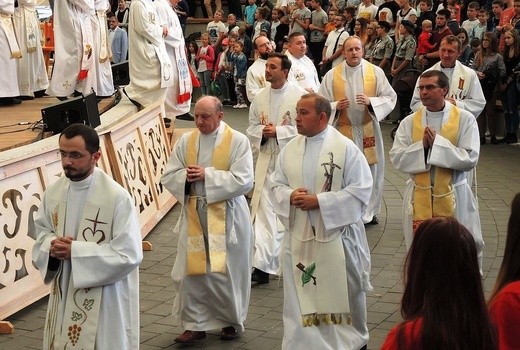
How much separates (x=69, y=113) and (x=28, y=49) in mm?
4042

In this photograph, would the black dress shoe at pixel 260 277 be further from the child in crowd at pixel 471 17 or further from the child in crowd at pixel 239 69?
the child in crowd at pixel 239 69

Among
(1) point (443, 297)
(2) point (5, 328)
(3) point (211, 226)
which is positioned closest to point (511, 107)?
(3) point (211, 226)

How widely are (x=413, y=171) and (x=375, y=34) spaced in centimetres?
1018

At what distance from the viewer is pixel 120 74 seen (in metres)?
14.2

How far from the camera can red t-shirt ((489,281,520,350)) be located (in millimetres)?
3631

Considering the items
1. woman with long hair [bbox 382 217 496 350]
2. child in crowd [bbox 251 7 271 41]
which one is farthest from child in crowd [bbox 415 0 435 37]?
woman with long hair [bbox 382 217 496 350]

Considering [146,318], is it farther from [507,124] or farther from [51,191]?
[507,124]

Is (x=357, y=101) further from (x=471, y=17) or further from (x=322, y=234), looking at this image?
(x=471, y=17)

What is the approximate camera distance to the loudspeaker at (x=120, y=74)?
14080mm

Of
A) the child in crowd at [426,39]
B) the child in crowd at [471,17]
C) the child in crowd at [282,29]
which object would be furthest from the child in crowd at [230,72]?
the child in crowd at [471,17]

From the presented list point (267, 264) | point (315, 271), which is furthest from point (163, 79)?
point (315, 271)

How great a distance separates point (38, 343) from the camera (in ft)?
23.9

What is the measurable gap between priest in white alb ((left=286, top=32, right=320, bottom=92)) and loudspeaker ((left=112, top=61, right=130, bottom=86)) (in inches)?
138

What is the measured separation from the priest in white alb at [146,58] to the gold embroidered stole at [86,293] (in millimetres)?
6961
